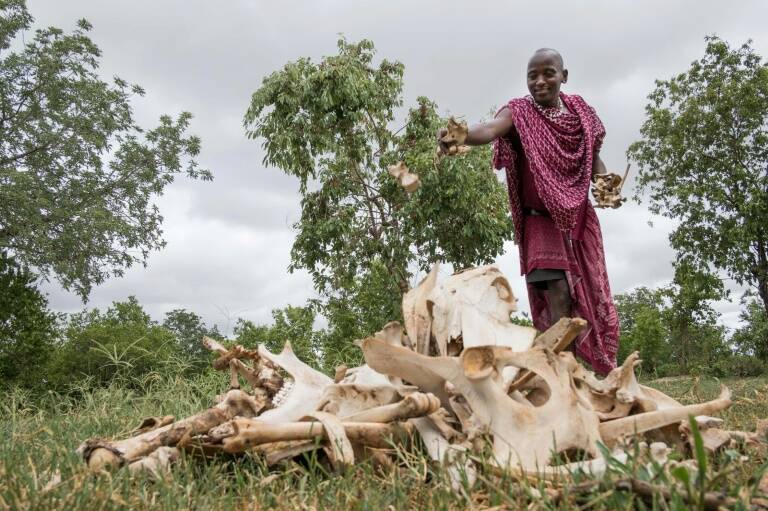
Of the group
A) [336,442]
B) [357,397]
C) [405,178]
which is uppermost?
[405,178]

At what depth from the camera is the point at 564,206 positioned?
13.1 ft

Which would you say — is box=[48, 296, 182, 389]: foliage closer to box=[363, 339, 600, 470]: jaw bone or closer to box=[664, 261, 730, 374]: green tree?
box=[363, 339, 600, 470]: jaw bone

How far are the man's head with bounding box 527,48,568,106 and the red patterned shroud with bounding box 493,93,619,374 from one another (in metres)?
0.06

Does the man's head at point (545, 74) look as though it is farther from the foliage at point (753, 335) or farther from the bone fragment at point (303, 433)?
the foliage at point (753, 335)

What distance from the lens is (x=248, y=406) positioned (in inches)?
97.0

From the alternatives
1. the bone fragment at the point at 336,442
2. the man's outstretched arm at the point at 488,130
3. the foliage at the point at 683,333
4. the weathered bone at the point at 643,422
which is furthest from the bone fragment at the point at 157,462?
the foliage at the point at 683,333

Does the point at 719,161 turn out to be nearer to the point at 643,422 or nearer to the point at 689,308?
the point at 689,308

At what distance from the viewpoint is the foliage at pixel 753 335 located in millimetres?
21188

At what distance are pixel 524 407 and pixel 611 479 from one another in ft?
1.44

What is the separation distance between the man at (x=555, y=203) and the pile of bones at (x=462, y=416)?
5.13ft

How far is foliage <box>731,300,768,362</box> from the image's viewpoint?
69.5 ft

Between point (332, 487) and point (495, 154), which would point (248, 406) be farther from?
point (495, 154)

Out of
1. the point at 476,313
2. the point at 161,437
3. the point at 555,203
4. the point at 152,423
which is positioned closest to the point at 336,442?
the point at 161,437

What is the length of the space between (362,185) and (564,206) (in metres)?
12.0
